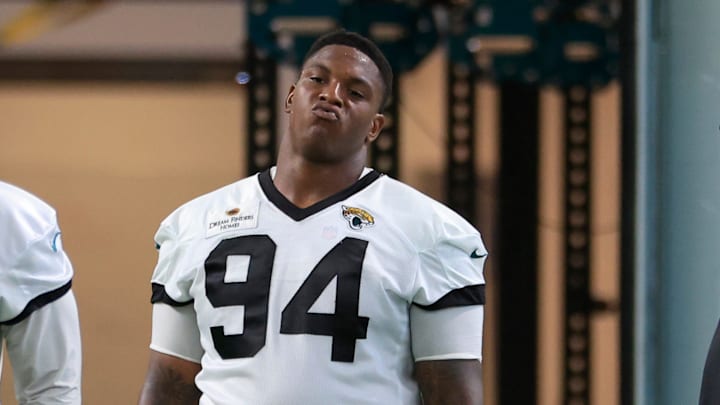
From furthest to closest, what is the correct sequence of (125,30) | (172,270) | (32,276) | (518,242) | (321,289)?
(125,30), (518,242), (32,276), (172,270), (321,289)

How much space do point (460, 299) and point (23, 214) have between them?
0.62 metres

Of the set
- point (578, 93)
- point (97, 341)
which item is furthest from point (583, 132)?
point (97, 341)

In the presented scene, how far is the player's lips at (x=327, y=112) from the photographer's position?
68.6 inches


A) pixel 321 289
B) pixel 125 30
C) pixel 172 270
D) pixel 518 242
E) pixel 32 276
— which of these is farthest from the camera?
pixel 125 30

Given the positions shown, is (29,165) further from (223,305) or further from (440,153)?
(223,305)

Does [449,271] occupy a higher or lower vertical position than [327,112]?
lower

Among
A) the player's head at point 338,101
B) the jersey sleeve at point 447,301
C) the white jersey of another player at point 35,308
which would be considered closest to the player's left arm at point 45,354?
the white jersey of another player at point 35,308

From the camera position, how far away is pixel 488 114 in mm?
4184

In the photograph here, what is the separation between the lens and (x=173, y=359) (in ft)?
5.96

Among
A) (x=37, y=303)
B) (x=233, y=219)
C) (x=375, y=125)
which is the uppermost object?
(x=375, y=125)

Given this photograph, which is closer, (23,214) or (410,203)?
(410,203)

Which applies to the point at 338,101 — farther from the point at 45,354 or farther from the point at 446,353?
the point at 45,354

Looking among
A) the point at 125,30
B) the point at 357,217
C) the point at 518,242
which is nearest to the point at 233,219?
the point at 357,217

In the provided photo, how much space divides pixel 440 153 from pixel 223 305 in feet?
8.53
